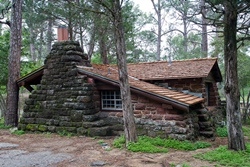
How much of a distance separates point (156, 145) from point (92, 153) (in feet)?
6.64

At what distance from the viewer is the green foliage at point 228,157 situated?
527 cm

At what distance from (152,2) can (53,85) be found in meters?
15.9

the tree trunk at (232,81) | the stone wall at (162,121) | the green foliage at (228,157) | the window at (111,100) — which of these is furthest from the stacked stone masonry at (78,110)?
the tree trunk at (232,81)

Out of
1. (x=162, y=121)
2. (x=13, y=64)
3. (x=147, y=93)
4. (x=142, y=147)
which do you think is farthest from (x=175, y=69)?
(x=13, y=64)

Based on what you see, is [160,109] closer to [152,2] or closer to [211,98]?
[211,98]

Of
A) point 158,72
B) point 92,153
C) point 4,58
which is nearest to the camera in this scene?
point 92,153

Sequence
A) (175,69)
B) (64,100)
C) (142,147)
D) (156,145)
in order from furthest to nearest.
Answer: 1. (175,69)
2. (64,100)
3. (156,145)
4. (142,147)

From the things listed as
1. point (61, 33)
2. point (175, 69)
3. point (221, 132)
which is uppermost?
point (61, 33)

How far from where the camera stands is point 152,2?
22312 millimetres

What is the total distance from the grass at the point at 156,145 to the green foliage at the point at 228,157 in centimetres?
93

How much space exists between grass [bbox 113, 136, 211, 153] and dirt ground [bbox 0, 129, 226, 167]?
0.22 meters

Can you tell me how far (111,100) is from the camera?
30.9 ft

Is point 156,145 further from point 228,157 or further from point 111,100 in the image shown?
point 111,100

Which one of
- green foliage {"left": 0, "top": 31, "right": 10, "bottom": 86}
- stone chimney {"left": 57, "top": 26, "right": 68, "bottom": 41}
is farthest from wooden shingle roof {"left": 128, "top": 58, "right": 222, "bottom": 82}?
green foliage {"left": 0, "top": 31, "right": 10, "bottom": 86}
